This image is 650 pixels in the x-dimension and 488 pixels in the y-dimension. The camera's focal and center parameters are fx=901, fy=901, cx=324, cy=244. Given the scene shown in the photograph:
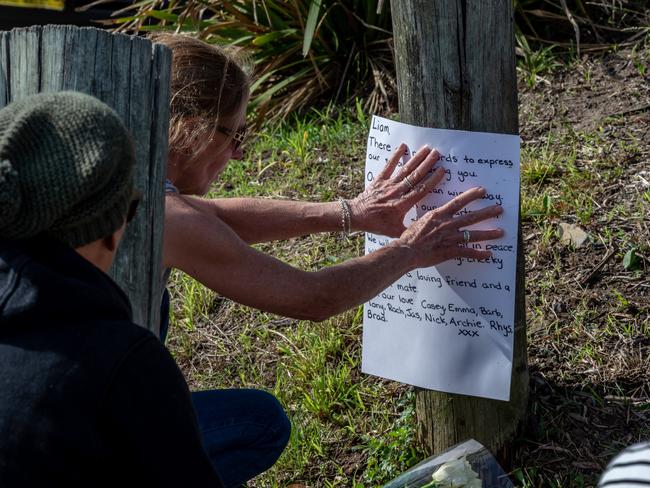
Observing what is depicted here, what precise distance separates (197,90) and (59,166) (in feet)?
3.94

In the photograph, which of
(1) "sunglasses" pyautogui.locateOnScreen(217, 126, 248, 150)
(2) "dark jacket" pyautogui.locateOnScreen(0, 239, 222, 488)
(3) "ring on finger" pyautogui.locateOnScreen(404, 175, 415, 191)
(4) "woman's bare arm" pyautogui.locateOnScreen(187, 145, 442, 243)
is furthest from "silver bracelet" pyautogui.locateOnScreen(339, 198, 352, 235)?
(2) "dark jacket" pyautogui.locateOnScreen(0, 239, 222, 488)

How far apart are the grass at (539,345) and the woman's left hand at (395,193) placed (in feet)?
2.48

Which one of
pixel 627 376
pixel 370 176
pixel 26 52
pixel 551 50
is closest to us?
pixel 26 52

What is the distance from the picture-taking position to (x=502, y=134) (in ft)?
8.70

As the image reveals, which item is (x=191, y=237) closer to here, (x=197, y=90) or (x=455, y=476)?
(x=197, y=90)

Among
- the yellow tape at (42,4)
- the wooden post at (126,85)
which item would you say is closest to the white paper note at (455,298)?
the wooden post at (126,85)

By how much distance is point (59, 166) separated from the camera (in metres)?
1.47

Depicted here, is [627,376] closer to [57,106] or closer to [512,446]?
[512,446]

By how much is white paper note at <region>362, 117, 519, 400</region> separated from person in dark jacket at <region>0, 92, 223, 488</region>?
4.44ft

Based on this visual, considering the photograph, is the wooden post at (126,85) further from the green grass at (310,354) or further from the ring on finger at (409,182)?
the green grass at (310,354)

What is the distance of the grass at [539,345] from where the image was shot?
3.07 meters

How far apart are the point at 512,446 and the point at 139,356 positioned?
183cm

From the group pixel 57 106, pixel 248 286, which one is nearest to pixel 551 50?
pixel 248 286

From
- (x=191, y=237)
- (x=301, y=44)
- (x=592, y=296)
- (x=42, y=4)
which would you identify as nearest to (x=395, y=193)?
(x=191, y=237)
